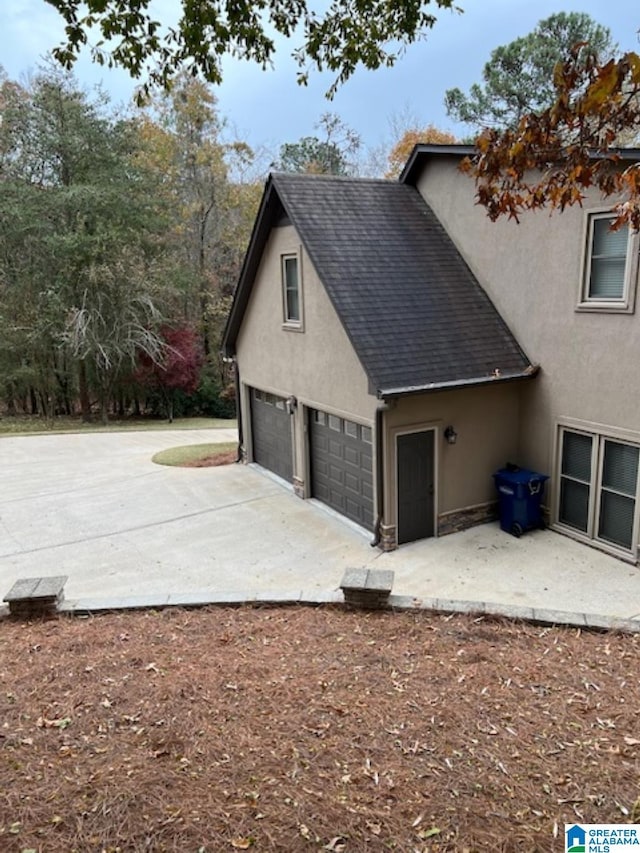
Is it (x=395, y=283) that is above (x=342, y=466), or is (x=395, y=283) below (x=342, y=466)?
above

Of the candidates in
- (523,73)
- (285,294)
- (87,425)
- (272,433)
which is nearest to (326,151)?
(523,73)

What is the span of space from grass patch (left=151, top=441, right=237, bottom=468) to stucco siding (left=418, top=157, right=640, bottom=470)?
27.3ft

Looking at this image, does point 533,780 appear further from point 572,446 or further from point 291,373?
point 291,373

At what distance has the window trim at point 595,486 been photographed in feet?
29.3

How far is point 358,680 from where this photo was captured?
5.21 metres

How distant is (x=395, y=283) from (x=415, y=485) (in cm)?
350

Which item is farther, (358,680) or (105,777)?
(358,680)

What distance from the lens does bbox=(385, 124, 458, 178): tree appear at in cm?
2986

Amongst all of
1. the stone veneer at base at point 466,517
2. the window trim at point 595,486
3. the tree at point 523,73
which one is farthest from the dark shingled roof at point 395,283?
the tree at point 523,73

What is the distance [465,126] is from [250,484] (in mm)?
22520

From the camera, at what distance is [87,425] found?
1035 inches

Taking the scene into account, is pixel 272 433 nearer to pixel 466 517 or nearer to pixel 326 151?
pixel 466 517

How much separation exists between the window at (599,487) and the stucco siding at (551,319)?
1.14 ft

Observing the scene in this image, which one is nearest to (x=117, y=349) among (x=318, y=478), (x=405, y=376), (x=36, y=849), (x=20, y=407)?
(x=20, y=407)
